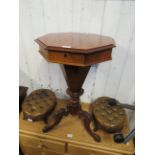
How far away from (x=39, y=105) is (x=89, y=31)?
77cm

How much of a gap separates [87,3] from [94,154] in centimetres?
118

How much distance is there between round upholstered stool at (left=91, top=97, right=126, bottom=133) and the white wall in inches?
5.6

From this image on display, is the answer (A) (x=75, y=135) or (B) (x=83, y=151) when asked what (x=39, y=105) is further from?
(B) (x=83, y=151)

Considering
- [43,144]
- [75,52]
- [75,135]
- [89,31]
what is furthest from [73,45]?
[43,144]

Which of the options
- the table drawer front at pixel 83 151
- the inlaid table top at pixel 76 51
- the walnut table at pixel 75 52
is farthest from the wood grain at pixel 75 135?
the inlaid table top at pixel 76 51

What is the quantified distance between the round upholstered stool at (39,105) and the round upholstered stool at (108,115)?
0.41 meters

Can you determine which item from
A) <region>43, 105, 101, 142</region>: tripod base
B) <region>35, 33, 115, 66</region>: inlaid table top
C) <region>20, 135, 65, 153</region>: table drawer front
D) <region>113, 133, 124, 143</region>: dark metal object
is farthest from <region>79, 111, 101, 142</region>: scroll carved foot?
<region>35, 33, 115, 66</region>: inlaid table top

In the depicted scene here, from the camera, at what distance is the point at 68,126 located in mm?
1326

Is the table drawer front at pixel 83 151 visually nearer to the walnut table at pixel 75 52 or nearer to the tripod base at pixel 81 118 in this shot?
the tripod base at pixel 81 118

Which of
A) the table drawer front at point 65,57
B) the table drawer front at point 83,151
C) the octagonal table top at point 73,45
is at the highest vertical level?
the octagonal table top at point 73,45

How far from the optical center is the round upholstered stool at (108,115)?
118cm

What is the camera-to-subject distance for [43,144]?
1.29m

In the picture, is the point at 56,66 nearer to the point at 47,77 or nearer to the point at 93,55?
the point at 47,77
